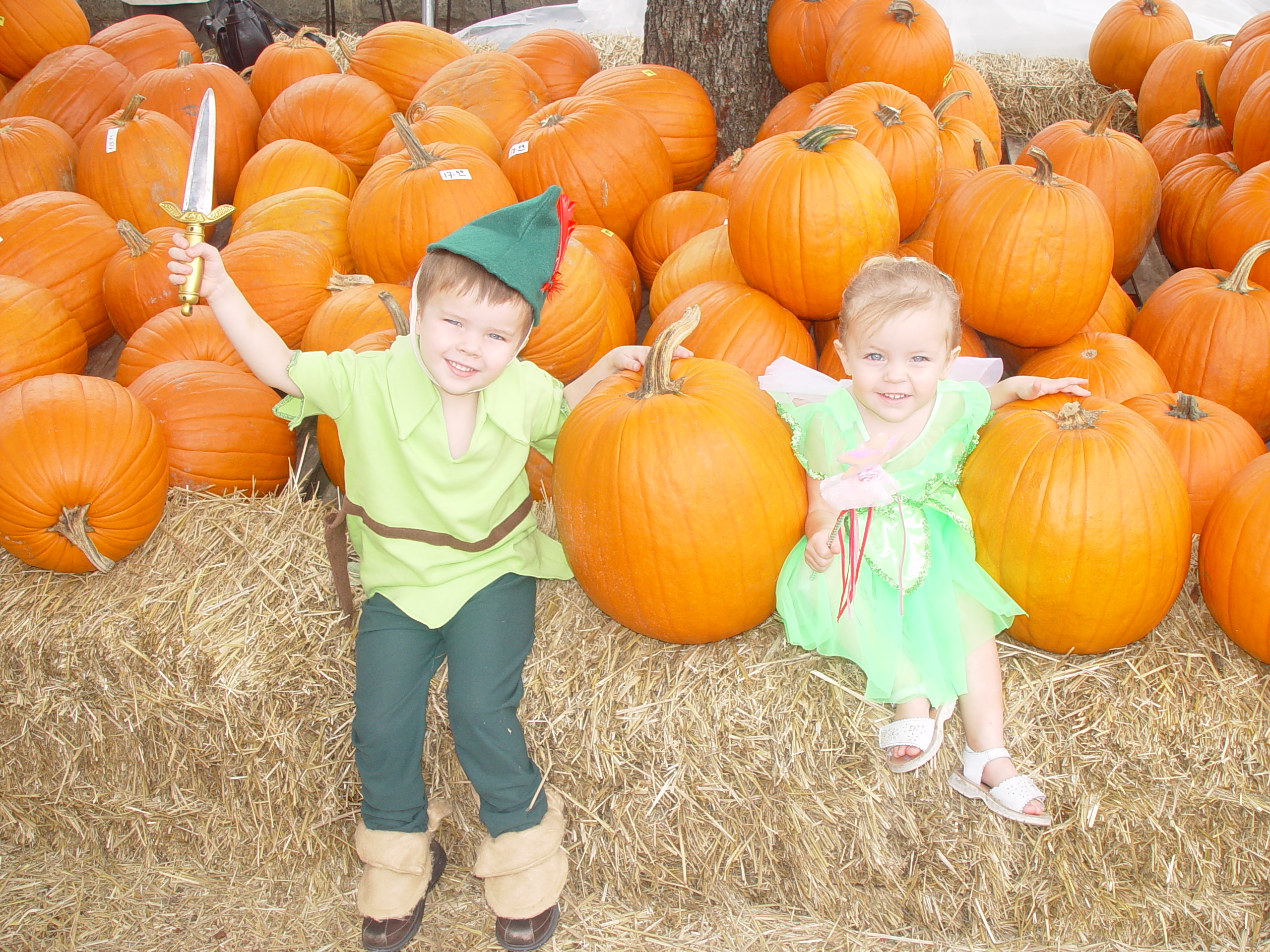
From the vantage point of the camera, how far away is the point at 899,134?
9.80ft

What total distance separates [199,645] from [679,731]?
1248mm

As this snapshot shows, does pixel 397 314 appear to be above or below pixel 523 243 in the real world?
below

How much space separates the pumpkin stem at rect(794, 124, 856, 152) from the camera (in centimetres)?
267

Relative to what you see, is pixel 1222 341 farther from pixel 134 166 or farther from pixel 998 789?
pixel 134 166

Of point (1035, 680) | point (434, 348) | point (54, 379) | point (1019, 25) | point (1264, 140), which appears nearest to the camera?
point (434, 348)

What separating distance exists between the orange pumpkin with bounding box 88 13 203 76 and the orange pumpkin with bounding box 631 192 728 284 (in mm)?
2880

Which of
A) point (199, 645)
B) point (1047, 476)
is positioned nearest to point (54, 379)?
point (199, 645)

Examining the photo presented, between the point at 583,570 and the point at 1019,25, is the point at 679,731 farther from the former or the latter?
the point at 1019,25

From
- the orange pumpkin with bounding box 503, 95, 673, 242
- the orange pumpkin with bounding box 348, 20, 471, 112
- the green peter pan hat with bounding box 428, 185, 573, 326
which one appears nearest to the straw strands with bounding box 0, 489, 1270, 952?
the green peter pan hat with bounding box 428, 185, 573, 326

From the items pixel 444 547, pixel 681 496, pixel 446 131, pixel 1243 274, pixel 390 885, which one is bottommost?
pixel 390 885

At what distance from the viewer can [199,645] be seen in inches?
91.7

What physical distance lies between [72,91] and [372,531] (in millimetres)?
3667

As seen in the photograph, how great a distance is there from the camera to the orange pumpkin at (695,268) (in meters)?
3.04

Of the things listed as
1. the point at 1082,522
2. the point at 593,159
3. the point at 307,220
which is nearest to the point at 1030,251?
the point at 1082,522
